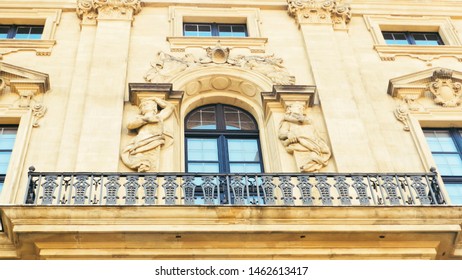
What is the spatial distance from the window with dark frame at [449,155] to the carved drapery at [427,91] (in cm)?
47

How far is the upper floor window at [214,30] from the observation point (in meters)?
14.6

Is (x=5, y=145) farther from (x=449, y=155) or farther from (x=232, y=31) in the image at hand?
(x=449, y=155)

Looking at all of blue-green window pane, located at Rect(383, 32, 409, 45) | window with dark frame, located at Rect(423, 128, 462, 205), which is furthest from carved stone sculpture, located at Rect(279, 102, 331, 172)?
blue-green window pane, located at Rect(383, 32, 409, 45)

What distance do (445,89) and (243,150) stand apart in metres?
4.42

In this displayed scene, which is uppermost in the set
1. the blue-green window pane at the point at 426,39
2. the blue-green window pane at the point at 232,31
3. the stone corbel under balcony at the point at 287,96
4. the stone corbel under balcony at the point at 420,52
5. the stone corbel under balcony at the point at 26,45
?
the blue-green window pane at the point at 232,31

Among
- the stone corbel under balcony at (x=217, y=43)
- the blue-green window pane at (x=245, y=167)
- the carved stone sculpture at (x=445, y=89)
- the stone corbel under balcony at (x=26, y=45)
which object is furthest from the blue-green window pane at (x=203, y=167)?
the carved stone sculpture at (x=445, y=89)

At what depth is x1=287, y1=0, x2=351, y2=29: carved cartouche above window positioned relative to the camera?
1443cm

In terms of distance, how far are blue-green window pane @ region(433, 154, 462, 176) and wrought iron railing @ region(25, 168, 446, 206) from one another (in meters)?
1.70

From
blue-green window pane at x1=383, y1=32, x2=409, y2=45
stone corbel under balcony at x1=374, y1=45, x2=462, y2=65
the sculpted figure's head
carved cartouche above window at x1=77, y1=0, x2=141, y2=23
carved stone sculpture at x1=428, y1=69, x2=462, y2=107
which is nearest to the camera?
the sculpted figure's head

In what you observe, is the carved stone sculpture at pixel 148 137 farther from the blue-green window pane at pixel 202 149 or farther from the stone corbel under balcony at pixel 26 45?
the stone corbel under balcony at pixel 26 45

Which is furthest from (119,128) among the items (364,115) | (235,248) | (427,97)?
(427,97)

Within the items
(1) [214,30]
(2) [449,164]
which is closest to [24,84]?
(1) [214,30]

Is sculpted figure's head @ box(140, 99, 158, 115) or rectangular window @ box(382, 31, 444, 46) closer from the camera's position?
sculpted figure's head @ box(140, 99, 158, 115)

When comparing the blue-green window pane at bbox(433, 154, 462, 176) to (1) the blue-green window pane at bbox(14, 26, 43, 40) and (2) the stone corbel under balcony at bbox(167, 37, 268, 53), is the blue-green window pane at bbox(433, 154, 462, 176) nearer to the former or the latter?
(2) the stone corbel under balcony at bbox(167, 37, 268, 53)
